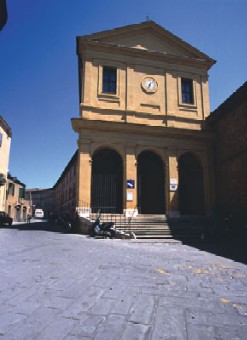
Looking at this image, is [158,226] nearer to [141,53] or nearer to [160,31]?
[141,53]

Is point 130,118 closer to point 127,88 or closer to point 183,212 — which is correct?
point 127,88

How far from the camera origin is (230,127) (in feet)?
48.9

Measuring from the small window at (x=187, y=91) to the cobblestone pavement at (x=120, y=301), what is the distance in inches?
590

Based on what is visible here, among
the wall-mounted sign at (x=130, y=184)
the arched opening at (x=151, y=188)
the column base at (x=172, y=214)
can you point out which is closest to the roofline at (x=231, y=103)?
the arched opening at (x=151, y=188)

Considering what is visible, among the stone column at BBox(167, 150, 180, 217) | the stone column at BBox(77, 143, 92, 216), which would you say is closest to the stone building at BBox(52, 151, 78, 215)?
the stone column at BBox(77, 143, 92, 216)

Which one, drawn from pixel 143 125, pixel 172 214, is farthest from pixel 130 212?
pixel 143 125

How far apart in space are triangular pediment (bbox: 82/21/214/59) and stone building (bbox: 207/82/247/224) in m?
5.70

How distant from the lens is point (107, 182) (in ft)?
50.0

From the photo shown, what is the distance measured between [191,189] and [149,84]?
7888 millimetres

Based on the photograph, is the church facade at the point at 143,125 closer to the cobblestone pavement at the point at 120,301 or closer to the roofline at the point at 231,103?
the roofline at the point at 231,103

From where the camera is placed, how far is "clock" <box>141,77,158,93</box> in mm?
17016

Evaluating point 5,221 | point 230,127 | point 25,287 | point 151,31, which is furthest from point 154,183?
point 25,287

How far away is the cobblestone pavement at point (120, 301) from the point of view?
2213mm

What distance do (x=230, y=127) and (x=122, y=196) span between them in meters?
7.87
